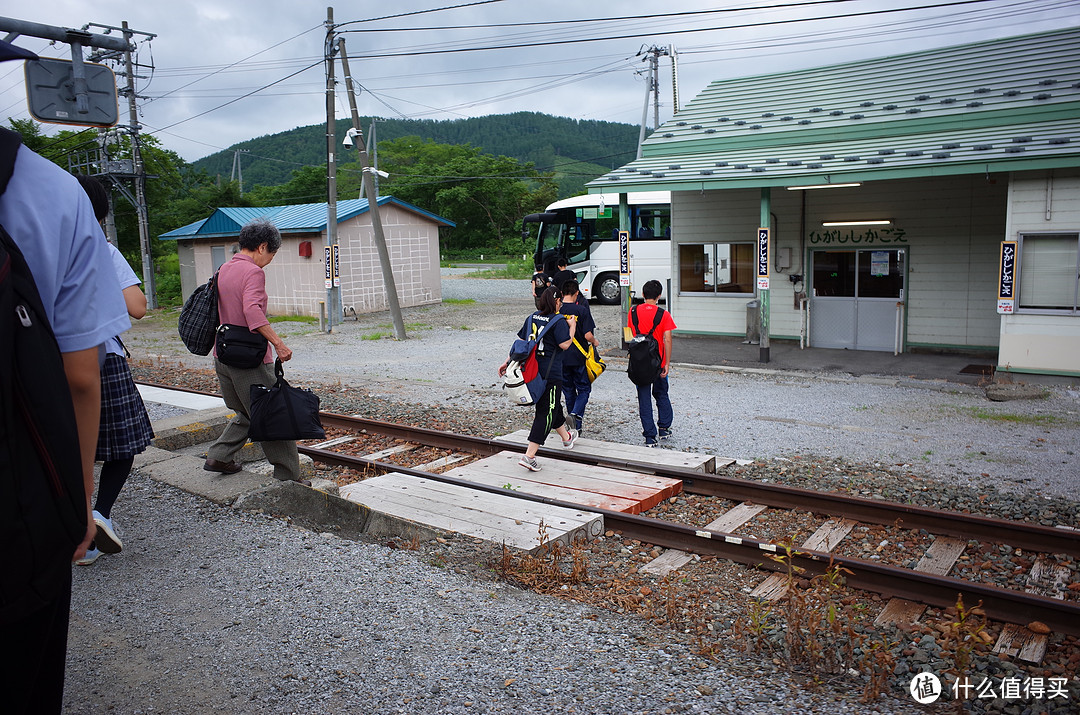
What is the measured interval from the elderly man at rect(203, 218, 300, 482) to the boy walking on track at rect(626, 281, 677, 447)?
3877 mm

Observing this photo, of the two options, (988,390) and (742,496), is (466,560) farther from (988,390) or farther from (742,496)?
(988,390)

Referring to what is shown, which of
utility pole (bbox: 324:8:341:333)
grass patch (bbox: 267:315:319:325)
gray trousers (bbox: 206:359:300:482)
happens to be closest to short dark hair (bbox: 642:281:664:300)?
gray trousers (bbox: 206:359:300:482)

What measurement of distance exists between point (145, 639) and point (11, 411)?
2.86 m

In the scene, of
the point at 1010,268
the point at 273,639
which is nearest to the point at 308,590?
the point at 273,639

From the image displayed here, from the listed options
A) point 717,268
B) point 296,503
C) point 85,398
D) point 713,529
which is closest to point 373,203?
point 717,268

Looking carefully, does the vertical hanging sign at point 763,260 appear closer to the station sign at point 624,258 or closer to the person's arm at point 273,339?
the station sign at point 624,258

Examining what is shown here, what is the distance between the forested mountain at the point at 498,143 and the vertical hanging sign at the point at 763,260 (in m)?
78.6

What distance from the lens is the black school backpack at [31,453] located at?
152 cm

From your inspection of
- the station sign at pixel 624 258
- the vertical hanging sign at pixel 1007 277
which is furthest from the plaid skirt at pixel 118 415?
the vertical hanging sign at pixel 1007 277

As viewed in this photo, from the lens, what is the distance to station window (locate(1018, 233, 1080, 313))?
39.6 ft

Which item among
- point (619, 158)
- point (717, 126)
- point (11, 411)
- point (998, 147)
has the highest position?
point (619, 158)

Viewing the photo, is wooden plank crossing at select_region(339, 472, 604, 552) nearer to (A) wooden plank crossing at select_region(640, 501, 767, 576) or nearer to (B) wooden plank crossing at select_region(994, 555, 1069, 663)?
(A) wooden plank crossing at select_region(640, 501, 767, 576)

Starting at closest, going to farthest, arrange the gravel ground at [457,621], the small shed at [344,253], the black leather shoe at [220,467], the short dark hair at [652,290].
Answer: the gravel ground at [457,621] < the black leather shoe at [220,467] < the short dark hair at [652,290] < the small shed at [344,253]

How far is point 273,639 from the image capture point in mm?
3891
